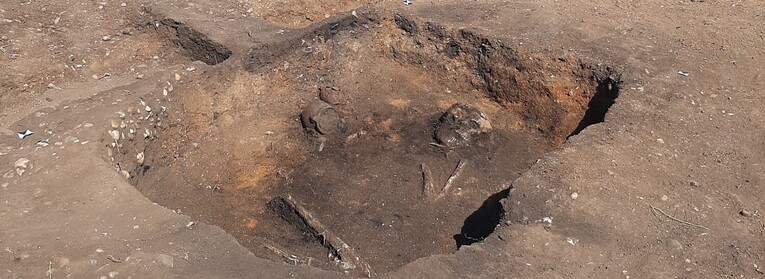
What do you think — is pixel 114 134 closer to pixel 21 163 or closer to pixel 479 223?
pixel 21 163

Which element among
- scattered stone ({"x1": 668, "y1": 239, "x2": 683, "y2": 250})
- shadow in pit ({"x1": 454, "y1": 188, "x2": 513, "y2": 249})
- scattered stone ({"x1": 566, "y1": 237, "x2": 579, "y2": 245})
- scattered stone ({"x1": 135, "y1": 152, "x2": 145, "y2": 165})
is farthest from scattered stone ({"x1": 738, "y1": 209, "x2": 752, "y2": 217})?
scattered stone ({"x1": 135, "y1": 152, "x2": 145, "y2": 165})

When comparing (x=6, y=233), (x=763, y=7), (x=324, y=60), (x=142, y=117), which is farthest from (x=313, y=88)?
(x=763, y=7)

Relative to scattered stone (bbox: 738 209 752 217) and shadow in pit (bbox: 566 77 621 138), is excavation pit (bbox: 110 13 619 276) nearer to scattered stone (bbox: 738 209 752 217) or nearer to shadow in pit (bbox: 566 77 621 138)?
shadow in pit (bbox: 566 77 621 138)

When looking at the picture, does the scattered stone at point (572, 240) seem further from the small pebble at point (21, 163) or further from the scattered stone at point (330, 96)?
the small pebble at point (21, 163)

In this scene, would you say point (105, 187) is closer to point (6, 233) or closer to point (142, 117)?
point (6, 233)

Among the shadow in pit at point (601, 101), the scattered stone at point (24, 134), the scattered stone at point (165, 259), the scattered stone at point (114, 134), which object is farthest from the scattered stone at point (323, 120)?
the scattered stone at point (165, 259)
